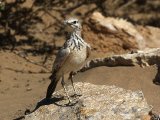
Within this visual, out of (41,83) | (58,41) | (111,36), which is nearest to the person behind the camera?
(41,83)

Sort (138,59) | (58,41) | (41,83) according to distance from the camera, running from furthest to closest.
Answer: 1. (58,41)
2. (41,83)
3. (138,59)

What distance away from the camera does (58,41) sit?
14180 mm

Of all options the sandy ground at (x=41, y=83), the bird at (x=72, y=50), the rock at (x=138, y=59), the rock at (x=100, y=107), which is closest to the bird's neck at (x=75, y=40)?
the bird at (x=72, y=50)

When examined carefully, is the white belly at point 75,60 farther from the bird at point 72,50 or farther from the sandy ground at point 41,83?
the sandy ground at point 41,83

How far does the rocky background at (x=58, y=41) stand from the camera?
32.0 feet

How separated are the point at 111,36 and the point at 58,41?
1.48 m

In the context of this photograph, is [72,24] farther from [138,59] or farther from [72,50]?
[138,59]

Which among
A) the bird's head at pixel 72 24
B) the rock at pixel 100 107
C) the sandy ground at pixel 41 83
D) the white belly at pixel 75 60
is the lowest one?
the sandy ground at pixel 41 83

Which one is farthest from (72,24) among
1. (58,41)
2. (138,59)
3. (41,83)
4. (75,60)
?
(58,41)

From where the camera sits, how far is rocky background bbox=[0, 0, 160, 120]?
9758 millimetres

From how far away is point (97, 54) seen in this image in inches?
525

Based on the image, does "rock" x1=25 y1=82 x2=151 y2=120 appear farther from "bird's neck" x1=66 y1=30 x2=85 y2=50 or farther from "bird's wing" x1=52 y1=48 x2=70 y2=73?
"bird's neck" x1=66 y1=30 x2=85 y2=50

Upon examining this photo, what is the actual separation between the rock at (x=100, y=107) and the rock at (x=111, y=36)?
230 inches

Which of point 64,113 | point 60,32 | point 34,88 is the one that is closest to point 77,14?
point 60,32
